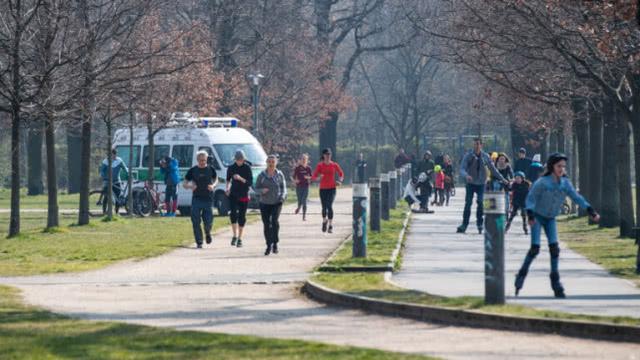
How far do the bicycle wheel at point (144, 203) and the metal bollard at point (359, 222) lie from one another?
20410mm

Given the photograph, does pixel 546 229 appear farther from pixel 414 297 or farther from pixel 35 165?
pixel 35 165

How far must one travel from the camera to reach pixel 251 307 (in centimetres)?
1602

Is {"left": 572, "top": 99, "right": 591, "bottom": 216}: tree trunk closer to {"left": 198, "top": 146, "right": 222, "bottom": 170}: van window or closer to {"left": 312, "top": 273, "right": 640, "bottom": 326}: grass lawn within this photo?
{"left": 198, "top": 146, "right": 222, "bottom": 170}: van window

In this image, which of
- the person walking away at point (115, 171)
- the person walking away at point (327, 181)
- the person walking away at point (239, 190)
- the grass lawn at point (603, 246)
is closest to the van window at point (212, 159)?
the person walking away at point (115, 171)

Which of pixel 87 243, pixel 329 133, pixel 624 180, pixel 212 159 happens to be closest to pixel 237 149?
pixel 212 159

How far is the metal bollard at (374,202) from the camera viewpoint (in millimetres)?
29000

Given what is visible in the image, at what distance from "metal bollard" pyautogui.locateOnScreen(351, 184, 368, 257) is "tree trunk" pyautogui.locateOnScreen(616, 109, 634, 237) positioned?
9.53 metres

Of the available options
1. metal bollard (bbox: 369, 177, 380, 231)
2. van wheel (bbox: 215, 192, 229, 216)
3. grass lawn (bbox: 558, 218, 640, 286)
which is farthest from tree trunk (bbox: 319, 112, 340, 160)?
metal bollard (bbox: 369, 177, 380, 231)

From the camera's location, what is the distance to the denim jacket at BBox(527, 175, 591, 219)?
16.8m

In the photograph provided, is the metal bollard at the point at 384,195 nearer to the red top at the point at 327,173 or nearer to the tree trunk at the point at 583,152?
the red top at the point at 327,173

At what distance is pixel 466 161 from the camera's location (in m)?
30.3

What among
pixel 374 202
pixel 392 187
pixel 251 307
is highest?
pixel 392 187

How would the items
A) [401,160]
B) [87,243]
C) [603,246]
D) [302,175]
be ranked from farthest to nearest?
[401,160] < [302,175] < [87,243] < [603,246]

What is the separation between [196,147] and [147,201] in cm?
193
